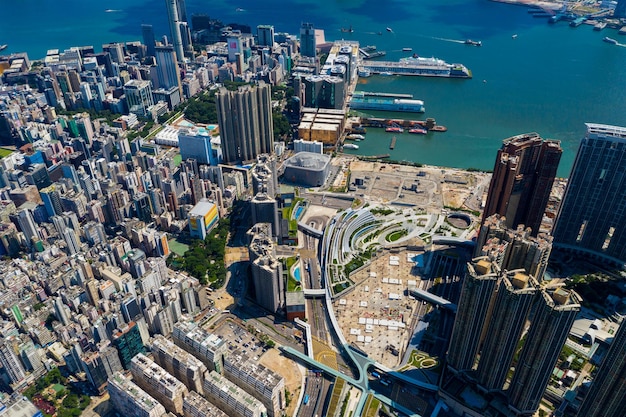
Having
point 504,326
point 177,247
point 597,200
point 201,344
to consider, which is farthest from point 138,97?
point 504,326

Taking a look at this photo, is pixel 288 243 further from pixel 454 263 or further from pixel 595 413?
pixel 595 413

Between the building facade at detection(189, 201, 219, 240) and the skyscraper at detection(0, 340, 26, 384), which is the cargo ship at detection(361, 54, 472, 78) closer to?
the building facade at detection(189, 201, 219, 240)

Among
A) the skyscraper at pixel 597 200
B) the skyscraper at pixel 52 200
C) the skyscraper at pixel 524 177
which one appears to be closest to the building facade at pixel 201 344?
the skyscraper at pixel 52 200

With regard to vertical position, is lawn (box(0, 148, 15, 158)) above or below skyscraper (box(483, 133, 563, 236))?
below

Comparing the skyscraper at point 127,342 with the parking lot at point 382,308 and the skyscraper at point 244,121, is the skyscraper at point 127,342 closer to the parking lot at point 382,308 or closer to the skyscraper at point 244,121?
the parking lot at point 382,308

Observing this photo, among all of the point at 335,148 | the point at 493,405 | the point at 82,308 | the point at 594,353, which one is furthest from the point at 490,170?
the point at 82,308

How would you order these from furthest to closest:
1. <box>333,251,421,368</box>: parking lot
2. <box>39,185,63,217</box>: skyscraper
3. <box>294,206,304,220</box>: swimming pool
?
<box>294,206,304,220</box>: swimming pool < <box>39,185,63,217</box>: skyscraper < <box>333,251,421,368</box>: parking lot

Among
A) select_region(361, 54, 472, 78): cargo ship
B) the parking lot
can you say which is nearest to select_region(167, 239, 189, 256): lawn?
the parking lot
